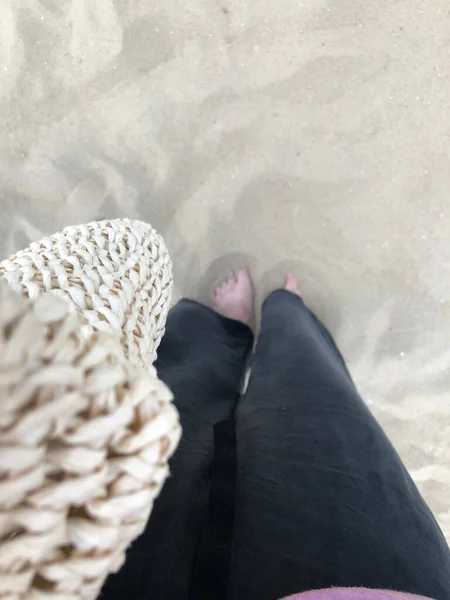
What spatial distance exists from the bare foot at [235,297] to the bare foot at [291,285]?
8 cm

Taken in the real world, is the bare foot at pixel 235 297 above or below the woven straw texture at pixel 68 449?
above

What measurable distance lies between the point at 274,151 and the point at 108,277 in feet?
1.91

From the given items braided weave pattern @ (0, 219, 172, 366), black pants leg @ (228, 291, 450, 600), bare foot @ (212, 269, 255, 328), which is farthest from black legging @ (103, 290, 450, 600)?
bare foot @ (212, 269, 255, 328)

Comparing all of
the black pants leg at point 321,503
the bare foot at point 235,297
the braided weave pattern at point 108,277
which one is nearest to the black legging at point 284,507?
the black pants leg at point 321,503

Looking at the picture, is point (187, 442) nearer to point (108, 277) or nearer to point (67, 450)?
point (108, 277)

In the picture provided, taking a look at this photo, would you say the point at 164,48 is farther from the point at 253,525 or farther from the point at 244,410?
the point at 253,525

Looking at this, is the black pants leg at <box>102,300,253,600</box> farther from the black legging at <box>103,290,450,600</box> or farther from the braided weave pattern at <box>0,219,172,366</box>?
the braided weave pattern at <box>0,219,172,366</box>

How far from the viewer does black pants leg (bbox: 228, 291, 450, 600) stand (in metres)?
0.44

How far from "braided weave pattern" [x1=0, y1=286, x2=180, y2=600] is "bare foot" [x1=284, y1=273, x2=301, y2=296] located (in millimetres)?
757

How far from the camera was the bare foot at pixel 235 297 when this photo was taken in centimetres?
101

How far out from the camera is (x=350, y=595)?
0.38 m

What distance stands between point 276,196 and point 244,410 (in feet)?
1.44

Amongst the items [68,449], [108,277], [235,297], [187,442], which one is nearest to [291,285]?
[235,297]

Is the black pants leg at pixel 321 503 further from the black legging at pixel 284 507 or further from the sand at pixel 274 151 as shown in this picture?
the sand at pixel 274 151
